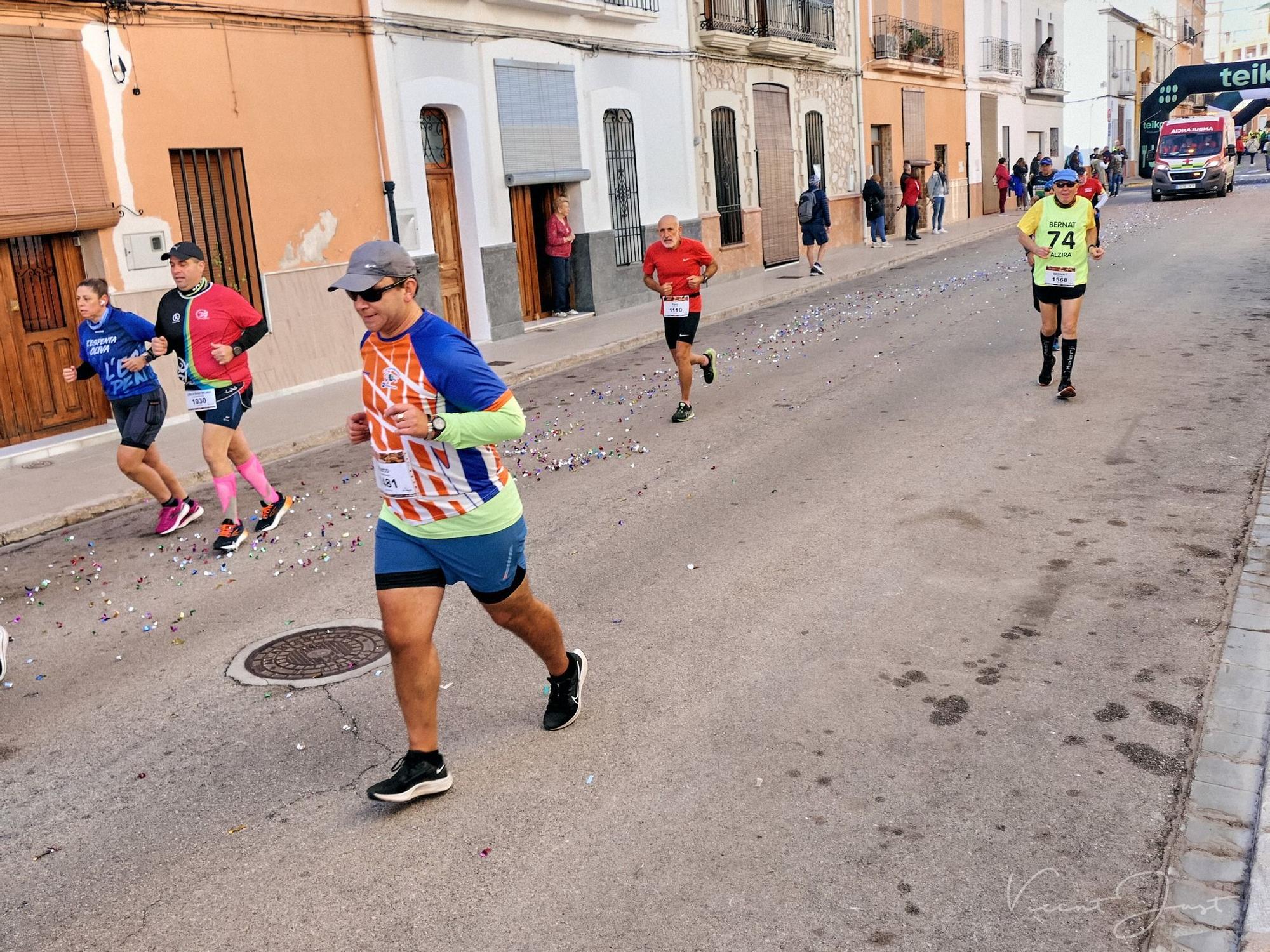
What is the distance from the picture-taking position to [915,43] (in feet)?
107

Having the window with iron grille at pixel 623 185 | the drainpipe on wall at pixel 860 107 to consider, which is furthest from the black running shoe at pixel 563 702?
the drainpipe on wall at pixel 860 107

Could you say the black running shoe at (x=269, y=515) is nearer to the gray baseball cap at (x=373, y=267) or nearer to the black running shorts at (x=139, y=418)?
the black running shorts at (x=139, y=418)

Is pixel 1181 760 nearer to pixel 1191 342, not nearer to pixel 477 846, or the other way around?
pixel 477 846

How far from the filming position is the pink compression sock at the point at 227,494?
7574 millimetres

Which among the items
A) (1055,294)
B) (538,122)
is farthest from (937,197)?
(1055,294)

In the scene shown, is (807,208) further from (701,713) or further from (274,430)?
(701,713)

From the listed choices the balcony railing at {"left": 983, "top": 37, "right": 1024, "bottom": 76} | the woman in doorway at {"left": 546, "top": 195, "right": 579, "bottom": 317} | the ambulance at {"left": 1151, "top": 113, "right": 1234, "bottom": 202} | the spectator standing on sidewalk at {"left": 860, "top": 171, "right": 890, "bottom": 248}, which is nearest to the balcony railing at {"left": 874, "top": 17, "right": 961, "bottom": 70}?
the balcony railing at {"left": 983, "top": 37, "right": 1024, "bottom": 76}

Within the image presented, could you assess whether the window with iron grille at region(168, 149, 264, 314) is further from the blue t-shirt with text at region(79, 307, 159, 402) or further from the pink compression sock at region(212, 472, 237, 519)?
the pink compression sock at region(212, 472, 237, 519)

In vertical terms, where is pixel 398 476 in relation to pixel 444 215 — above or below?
below

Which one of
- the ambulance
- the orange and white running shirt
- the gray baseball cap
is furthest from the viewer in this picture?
the ambulance

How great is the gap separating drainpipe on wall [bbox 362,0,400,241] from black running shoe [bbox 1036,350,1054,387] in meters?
8.09

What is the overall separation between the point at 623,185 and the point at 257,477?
43.7 feet

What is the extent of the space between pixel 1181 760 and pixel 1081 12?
56047 mm

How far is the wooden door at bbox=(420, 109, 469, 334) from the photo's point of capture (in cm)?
1614
